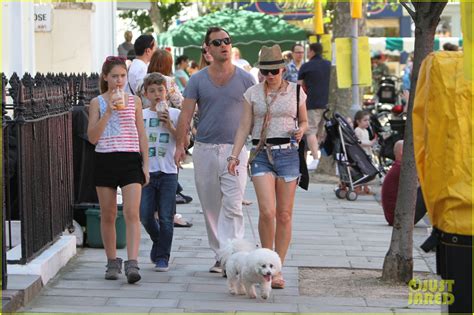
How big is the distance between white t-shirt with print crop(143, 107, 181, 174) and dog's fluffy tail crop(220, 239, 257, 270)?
1.05 meters

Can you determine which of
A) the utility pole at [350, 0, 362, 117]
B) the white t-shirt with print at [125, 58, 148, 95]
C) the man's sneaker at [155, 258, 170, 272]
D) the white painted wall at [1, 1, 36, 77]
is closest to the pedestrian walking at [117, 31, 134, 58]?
the utility pole at [350, 0, 362, 117]

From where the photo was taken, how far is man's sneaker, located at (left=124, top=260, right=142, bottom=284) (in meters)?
8.08

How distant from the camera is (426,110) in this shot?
5191mm

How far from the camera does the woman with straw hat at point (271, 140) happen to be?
27.0 feet

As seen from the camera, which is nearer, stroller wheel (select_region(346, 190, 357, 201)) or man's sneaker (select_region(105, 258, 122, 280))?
man's sneaker (select_region(105, 258, 122, 280))

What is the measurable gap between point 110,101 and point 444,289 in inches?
138

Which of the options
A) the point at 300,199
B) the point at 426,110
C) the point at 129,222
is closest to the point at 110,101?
the point at 129,222

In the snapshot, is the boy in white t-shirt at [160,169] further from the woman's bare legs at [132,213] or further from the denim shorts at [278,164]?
the denim shorts at [278,164]

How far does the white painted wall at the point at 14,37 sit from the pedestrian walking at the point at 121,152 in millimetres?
3893

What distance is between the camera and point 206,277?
8633mm

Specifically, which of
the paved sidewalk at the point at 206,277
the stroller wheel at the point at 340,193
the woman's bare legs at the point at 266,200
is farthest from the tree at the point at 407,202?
the stroller wheel at the point at 340,193

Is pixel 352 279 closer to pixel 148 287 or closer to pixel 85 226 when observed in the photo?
pixel 148 287

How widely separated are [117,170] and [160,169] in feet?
2.54

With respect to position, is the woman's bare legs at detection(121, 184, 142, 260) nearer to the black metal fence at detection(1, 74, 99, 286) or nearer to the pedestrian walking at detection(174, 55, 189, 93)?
the black metal fence at detection(1, 74, 99, 286)
